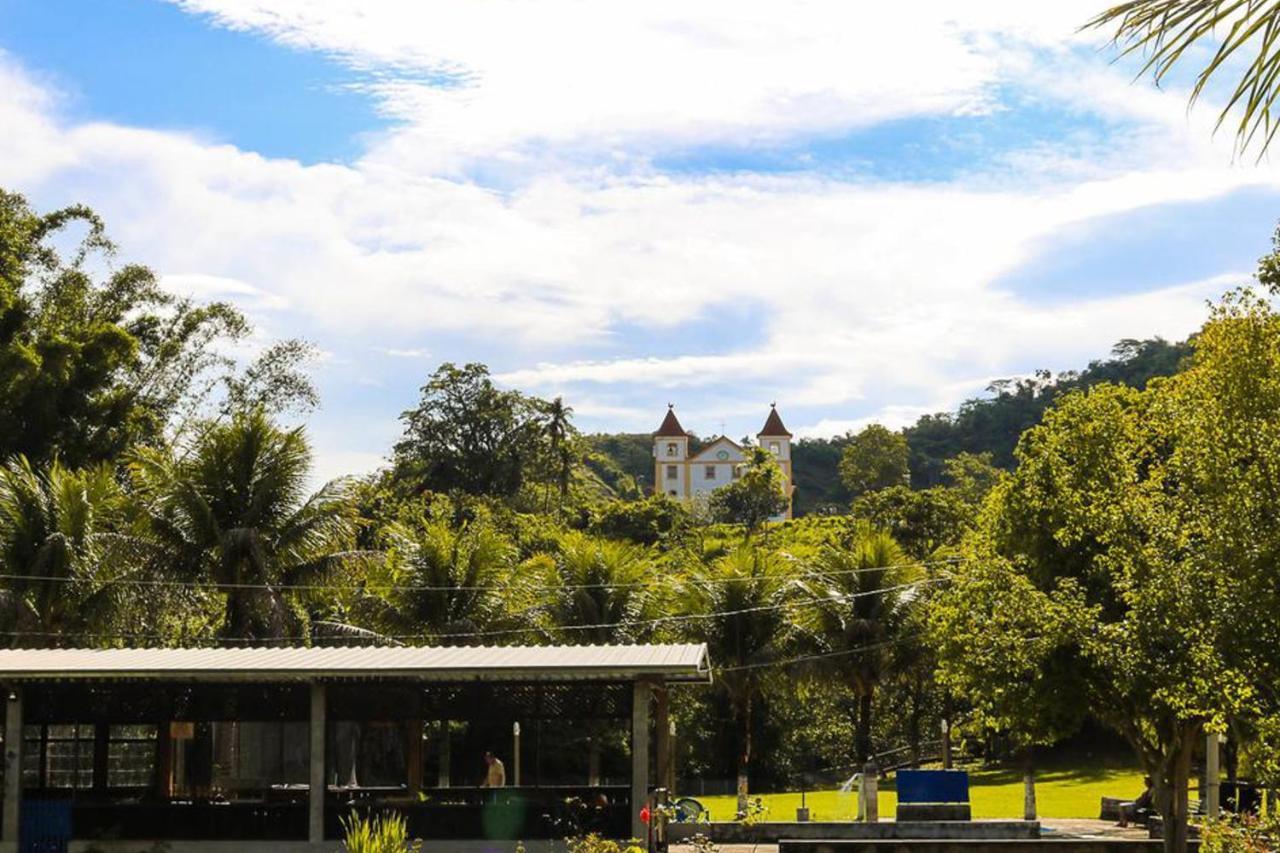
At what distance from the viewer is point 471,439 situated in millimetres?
84000

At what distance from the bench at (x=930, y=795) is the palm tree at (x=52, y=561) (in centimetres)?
1644

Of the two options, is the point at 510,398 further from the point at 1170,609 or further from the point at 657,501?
the point at 1170,609

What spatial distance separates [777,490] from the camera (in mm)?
101125

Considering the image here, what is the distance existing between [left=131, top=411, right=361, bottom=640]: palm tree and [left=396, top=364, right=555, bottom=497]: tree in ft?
160

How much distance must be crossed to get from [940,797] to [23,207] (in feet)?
128

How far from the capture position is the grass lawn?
32.1 m

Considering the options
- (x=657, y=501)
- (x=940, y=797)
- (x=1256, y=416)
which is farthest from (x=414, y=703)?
(x=657, y=501)

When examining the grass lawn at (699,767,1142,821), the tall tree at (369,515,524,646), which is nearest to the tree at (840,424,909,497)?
the grass lawn at (699,767,1142,821)

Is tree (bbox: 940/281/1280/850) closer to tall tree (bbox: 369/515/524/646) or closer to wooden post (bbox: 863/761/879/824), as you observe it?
wooden post (bbox: 863/761/879/824)

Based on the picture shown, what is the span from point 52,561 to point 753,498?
70.8 meters

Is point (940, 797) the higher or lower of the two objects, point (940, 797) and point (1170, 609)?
the lower

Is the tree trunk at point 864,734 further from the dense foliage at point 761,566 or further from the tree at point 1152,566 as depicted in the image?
the tree at point 1152,566

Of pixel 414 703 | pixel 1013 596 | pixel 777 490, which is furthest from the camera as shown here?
pixel 777 490

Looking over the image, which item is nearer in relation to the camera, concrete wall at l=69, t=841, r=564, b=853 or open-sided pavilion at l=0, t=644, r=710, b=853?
open-sided pavilion at l=0, t=644, r=710, b=853
